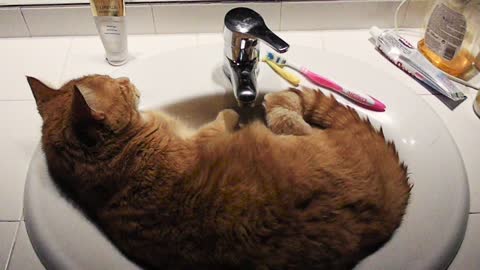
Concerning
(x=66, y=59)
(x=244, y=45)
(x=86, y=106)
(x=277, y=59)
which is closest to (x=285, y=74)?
(x=277, y=59)

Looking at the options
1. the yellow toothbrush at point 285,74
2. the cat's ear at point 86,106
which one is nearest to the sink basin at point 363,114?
the yellow toothbrush at point 285,74

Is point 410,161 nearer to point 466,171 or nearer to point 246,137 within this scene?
point 466,171

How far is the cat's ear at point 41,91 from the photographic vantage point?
670 millimetres

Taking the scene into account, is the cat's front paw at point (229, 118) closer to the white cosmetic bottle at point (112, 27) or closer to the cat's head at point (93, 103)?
the cat's head at point (93, 103)

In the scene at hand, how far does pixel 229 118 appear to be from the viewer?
77 centimetres

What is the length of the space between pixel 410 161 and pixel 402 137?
0.16 feet

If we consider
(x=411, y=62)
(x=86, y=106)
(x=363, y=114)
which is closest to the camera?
(x=86, y=106)

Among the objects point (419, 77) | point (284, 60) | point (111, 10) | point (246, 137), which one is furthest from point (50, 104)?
point (419, 77)

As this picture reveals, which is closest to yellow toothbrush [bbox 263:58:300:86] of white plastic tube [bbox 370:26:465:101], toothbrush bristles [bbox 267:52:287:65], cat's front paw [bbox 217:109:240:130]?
toothbrush bristles [bbox 267:52:287:65]

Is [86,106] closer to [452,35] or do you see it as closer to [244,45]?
[244,45]

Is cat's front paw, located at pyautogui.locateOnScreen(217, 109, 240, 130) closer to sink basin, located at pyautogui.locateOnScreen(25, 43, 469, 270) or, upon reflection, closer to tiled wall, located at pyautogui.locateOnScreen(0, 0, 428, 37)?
sink basin, located at pyautogui.locateOnScreen(25, 43, 469, 270)

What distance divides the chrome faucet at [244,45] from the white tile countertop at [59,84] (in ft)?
0.84

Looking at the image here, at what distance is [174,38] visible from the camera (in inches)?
37.4

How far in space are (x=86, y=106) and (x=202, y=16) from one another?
0.42 meters
